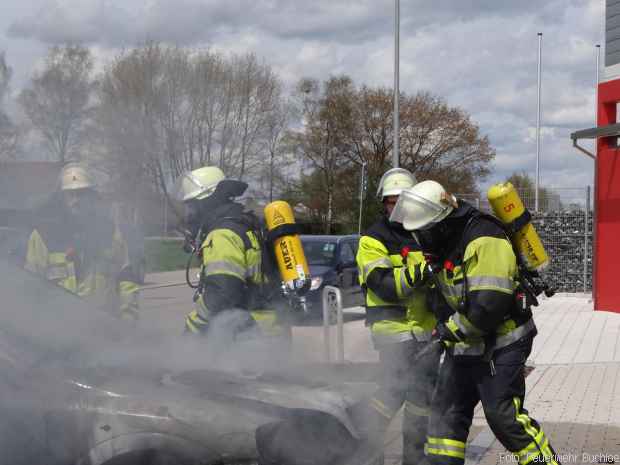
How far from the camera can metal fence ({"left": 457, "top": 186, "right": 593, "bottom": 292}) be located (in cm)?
1650

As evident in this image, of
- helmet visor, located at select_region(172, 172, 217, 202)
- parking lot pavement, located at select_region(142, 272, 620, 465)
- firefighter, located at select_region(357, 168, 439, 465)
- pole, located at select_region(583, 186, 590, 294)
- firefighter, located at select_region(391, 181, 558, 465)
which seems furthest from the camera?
pole, located at select_region(583, 186, 590, 294)

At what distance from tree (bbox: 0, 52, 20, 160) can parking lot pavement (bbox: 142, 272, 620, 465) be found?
161 centimetres

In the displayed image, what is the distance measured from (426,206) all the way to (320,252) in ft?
31.5

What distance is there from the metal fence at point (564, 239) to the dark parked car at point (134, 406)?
13.6 metres

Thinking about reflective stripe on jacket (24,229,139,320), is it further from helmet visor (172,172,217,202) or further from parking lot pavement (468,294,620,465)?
parking lot pavement (468,294,620,465)

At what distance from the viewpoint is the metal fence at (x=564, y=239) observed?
54.1 ft

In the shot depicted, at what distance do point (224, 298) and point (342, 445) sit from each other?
1.02 metres

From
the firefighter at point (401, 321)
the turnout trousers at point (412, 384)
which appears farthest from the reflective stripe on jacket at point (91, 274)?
the turnout trousers at point (412, 384)

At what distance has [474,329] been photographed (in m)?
3.63

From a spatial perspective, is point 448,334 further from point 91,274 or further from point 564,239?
point 564,239

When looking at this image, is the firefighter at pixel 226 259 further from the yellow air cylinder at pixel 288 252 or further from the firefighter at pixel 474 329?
the firefighter at pixel 474 329

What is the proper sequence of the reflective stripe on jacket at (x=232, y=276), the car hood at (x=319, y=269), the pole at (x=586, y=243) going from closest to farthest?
the reflective stripe on jacket at (x=232, y=276) < the car hood at (x=319, y=269) < the pole at (x=586, y=243)

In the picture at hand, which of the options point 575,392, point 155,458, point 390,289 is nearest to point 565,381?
point 575,392

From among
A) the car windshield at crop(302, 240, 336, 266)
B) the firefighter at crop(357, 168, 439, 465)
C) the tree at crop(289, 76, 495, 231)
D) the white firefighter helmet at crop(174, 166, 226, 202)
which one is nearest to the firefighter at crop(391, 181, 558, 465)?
the firefighter at crop(357, 168, 439, 465)
